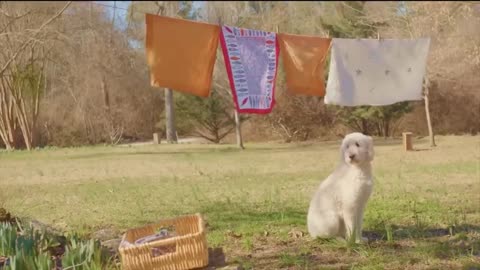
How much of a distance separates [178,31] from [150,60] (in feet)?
1.21

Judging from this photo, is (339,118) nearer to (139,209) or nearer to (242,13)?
(242,13)

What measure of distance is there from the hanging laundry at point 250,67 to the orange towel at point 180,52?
0.18 m

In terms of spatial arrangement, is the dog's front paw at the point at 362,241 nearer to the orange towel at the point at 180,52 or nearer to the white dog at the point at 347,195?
the white dog at the point at 347,195

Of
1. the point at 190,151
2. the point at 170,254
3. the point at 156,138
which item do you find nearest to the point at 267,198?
the point at 170,254

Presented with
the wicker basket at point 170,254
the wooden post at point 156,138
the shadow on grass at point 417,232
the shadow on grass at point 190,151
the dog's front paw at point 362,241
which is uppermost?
the wooden post at point 156,138

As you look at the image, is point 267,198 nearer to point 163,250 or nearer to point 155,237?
point 155,237

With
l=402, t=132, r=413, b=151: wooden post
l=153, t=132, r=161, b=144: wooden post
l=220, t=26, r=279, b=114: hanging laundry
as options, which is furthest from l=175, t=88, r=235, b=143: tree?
l=220, t=26, r=279, b=114: hanging laundry

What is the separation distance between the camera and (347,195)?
4332mm

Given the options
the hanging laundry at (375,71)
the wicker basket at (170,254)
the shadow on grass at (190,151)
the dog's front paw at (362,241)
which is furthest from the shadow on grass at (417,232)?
the shadow on grass at (190,151)

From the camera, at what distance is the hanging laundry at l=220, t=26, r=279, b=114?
17.3ft

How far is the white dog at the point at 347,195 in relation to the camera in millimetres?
4266

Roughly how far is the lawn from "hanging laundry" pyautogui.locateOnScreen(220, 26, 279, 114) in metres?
1.19

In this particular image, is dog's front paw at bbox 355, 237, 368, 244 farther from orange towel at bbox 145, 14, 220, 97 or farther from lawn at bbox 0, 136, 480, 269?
orange towel at bbox 145, 14, 220, 97

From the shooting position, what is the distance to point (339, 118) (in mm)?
16172
